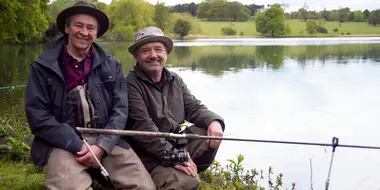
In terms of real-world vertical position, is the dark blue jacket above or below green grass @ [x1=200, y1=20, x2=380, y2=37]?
above

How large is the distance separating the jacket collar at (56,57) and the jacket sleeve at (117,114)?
8.2 inches

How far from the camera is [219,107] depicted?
40.2 feet

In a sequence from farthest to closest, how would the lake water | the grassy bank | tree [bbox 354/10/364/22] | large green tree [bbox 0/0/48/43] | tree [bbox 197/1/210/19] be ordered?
tree [bbox 197/1/210/19]
tree [bbox 354/10/364/22]
the grassy bank
large green tree [bbox 0/0/48/43]
the lake water

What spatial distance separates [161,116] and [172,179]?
1.87ft

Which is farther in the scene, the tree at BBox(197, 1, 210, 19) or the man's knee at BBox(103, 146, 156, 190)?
the tree at BBox(197, 1, 210, 19)

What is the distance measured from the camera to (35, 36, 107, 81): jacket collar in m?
3.43

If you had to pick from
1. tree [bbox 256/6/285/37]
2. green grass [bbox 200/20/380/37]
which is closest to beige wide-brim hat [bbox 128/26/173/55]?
green grass [bbox 200/20/380/37]

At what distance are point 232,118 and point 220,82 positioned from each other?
24.4 ft

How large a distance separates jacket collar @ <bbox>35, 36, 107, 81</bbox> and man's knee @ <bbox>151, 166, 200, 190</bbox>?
1.10 meters

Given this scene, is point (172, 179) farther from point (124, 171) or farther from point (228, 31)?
point (228, 31)

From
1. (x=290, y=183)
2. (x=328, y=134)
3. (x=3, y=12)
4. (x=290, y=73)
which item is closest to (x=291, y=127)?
(x=328, y=134)

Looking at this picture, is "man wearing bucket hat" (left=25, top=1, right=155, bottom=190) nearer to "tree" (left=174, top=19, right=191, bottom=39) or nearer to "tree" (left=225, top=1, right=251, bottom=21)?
"tree" (left=174, top=19, right=191, bottom=39)

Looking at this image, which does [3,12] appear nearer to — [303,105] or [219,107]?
[219,107]

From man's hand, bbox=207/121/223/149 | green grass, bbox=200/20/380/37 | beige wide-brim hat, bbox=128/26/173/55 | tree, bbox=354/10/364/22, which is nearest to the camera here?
beige wide-brim hat, bbox=128/26/173/55
